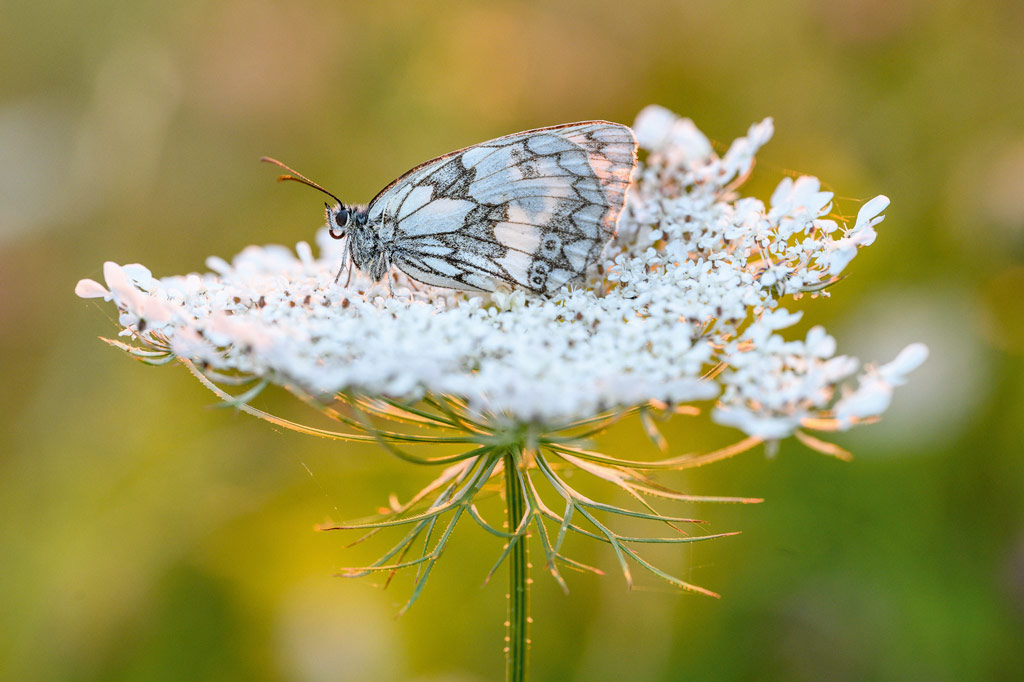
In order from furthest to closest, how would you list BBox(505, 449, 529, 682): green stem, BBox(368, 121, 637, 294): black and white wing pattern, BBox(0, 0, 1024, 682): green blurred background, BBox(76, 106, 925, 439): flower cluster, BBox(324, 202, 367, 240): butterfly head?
BBox(0, 0, 1024, 682): green blurred background → BBox(324, 202, 367, 240): butterfly head → BBox(368, 121, 637, 294): black and white wing pattern → BBox(505, 449, 529, 682): green stem → BBox(76, 106, 925, 439): flower cluster

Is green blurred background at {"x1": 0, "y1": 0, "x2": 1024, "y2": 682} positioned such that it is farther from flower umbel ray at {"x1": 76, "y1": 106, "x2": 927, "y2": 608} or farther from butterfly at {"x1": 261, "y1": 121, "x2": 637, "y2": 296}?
butterfly at {"x1": 261, "y1": 121, "x2": 637, "y2": 296}

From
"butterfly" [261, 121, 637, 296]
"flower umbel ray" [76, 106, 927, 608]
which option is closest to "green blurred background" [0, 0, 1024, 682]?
"flower umbel ray" [76, 106, 927, 608]

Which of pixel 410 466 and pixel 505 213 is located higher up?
pixel 505 213

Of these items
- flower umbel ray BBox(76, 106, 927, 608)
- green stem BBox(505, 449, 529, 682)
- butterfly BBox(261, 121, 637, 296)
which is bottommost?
green stem BBox(505, 449, 529, 682)

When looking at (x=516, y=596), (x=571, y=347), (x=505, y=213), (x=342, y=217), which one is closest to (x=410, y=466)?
(x=342, y=217)

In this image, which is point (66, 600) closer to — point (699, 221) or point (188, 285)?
point (188, 285)

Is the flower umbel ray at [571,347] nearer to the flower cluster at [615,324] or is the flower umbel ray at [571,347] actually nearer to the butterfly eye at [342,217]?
the flower cluster at [615,324]

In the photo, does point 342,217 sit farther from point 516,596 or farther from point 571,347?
point 516,596
